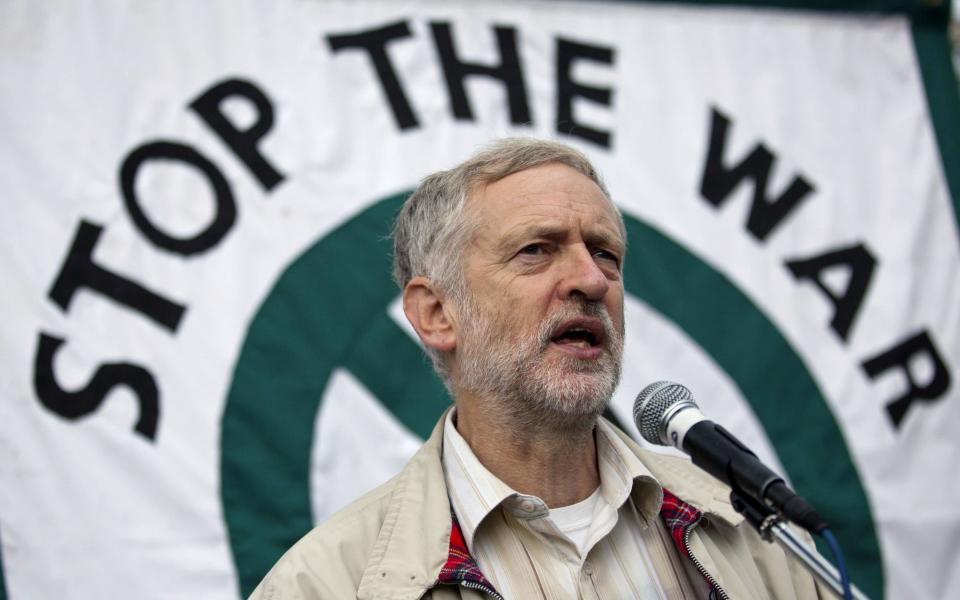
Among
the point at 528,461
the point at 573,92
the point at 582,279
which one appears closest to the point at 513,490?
the point at 528,461

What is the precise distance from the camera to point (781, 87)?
3.71 meters

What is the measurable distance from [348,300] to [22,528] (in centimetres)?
111

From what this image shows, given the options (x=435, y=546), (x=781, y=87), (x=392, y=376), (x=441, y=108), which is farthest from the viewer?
(x=781, y=87)

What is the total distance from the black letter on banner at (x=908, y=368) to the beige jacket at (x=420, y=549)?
1610mm

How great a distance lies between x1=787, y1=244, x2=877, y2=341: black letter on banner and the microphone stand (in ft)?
7.23

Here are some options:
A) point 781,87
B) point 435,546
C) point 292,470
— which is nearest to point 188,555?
point 292,470

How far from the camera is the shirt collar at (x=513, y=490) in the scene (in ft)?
6.21

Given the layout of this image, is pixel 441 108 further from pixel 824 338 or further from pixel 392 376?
pixel 824 338

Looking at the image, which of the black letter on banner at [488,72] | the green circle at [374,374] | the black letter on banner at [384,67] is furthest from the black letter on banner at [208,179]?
the black letter on banner at [488,72]

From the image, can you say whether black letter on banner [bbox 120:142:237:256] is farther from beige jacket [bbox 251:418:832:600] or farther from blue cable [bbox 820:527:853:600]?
blue cable [bbox 820:527:853:600]

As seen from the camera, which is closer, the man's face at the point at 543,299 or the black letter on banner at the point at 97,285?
the man's face at the point at 543,299

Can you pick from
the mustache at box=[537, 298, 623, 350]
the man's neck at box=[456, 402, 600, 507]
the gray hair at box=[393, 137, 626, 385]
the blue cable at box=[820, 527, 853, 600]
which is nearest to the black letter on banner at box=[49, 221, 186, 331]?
the gray hair at box=[393, 137, 626, 385]

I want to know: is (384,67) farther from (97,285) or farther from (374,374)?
(97,285)

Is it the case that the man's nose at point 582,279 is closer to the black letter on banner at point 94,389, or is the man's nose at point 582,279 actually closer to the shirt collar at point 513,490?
the shirt collar at point 513,490
